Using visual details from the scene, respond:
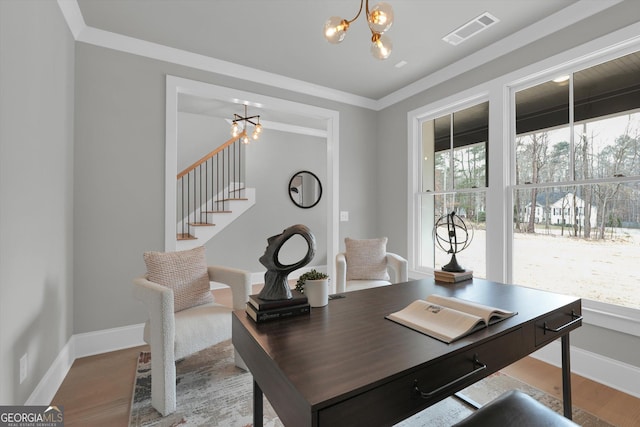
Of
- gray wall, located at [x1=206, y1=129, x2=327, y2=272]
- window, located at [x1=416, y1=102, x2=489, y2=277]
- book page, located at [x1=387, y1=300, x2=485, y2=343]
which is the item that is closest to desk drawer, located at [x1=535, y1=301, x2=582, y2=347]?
book page, located at [x1=387, y1=300, x2=485, y2=343]

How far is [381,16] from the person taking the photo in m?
1.46

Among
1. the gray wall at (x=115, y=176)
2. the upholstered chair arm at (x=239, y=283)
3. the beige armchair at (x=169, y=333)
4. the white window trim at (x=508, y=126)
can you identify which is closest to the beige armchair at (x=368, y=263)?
the white window trim at (x=508, y=126)

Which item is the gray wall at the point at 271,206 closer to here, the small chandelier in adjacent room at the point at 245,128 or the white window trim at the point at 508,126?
the small chandelier in adjacent room at the point at 245,128

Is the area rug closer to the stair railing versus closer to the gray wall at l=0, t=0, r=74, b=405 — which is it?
the gray wall at l=0, t=0, r=74, b=405

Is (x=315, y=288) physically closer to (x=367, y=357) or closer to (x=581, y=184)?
(x=367, y=357)

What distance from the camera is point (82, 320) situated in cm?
254

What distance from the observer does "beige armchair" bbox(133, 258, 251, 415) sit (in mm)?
1738

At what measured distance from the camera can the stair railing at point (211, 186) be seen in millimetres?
4855

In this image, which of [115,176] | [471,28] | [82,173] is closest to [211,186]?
[115,176]

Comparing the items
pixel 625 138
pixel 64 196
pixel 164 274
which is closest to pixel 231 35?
pixel 64 196

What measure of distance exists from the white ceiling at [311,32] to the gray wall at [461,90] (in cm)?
8

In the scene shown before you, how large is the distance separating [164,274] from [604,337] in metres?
3.13

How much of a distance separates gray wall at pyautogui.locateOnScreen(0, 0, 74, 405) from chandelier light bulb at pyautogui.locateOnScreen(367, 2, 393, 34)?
5.48 ft

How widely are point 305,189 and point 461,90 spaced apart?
321cm
